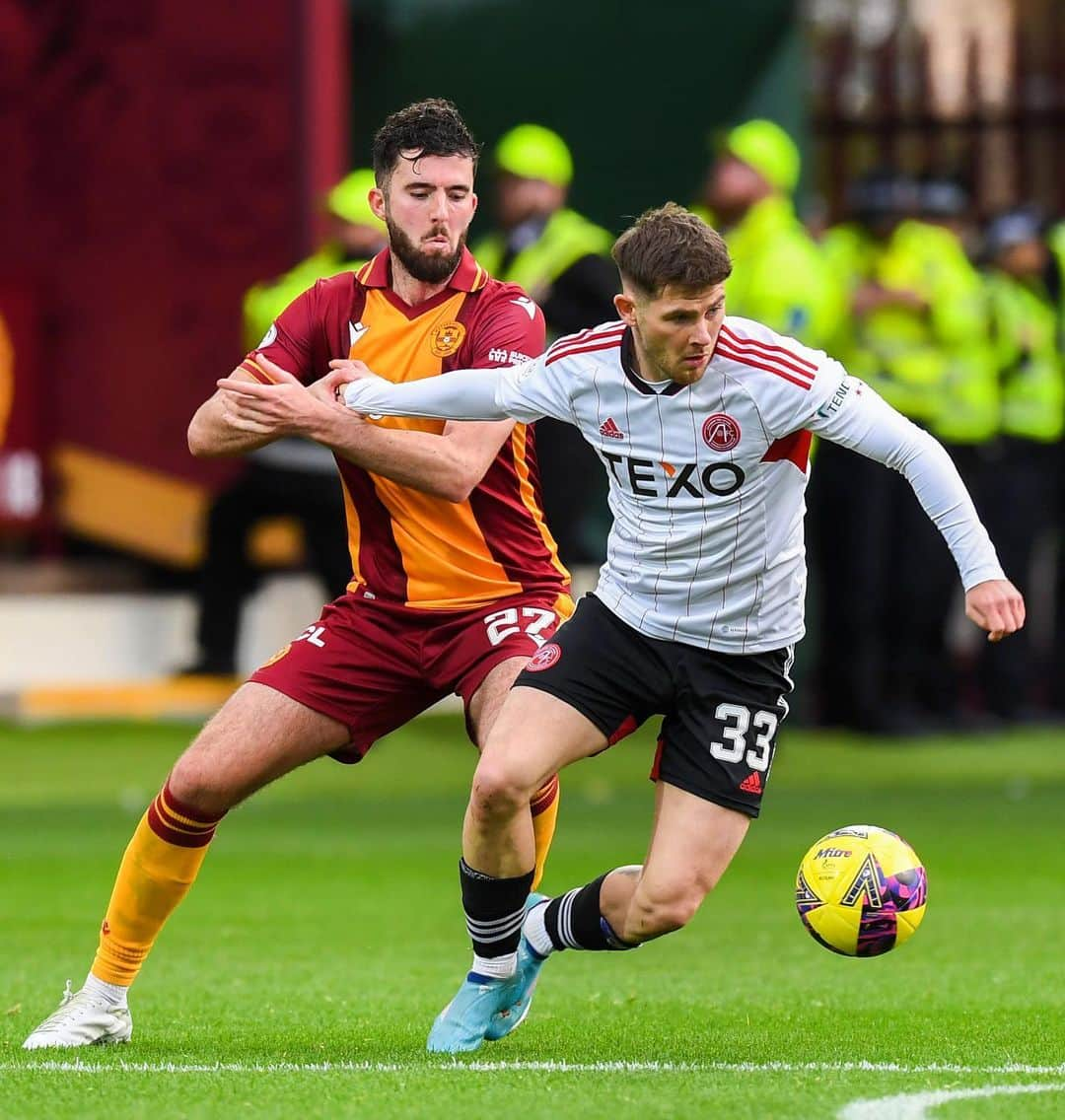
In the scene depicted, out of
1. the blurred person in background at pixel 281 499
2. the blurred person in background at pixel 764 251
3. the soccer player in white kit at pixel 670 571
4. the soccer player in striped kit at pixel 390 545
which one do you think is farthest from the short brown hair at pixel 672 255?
the blurred person in background at pixel 764 251

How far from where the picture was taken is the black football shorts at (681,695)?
6.13 metres

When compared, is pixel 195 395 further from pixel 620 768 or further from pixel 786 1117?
Result: pixel 786 1117

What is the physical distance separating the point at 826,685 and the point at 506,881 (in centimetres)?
851

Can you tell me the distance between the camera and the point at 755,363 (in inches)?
234

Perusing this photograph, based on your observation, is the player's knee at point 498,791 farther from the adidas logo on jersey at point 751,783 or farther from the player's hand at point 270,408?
the player's hand at point 270,408

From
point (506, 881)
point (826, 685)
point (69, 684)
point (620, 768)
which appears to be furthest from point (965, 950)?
point (69, 684)

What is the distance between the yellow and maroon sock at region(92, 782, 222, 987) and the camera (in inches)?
245

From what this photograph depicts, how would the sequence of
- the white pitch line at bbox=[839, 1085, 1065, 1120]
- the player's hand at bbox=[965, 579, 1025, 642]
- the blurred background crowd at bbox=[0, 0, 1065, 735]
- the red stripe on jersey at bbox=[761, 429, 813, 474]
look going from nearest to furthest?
the white pitch line at bbox=[839, 1085, 1065, 1120]
the player's hand at bbox=[965, 579, 1025, 642]
the red stripe on jersey at bbox=[761, 429, 813, 474]
the blurred background crowd at bbox=[0, 0, 1065, 735]

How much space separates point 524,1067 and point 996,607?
1.51m

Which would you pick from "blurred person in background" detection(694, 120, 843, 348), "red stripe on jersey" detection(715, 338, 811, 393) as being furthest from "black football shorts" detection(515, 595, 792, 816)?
"blurred person in background" detection(694, 120, 843, 348)

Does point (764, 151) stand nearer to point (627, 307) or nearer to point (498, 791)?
point (627, 307)

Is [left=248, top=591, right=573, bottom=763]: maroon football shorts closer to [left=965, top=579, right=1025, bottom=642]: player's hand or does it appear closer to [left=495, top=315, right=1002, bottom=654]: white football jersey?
[left=495, top=315, right=1002, bottom=654]: white football jersey

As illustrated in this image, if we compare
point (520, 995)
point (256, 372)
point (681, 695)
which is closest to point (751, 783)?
point (681, 695)

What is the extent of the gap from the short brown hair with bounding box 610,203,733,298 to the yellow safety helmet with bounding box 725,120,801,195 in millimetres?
6646
